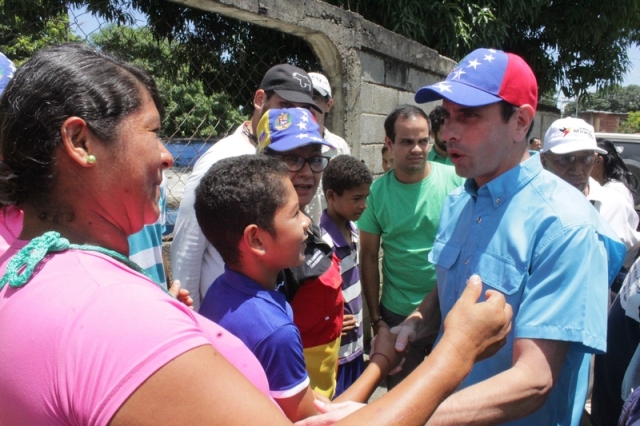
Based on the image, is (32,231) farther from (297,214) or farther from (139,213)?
(297,214)

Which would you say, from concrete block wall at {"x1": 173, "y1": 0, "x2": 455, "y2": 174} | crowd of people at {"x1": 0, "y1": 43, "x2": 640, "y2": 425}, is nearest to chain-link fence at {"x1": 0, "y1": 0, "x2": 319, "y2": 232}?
concrete block wall at {"x1": 173, "y1": 0, "x2": 455, "y2": 174}

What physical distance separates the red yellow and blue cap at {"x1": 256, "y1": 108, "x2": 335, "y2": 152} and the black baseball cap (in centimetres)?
49

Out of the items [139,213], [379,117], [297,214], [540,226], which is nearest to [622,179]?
[379,117]

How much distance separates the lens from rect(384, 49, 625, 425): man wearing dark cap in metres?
1.48

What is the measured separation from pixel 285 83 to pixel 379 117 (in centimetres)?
178

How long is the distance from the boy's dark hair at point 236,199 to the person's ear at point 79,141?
2.37 feet

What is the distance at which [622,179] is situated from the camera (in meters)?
4.51

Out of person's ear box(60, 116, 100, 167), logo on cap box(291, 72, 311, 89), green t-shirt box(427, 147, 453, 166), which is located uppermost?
logo on cap box(291, 72, 311, 89)

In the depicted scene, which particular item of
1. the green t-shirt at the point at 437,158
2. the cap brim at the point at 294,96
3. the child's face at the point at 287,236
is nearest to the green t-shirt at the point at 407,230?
the green t-shirt at the point at 437,158

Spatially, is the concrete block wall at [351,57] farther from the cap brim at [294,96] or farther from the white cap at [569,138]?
the white cap at [569,138]

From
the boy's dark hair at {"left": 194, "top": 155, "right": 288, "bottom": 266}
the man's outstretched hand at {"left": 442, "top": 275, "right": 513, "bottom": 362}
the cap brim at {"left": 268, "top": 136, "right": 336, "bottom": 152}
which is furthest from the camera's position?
the cap brim at {"left": 268, "top": 136, "right": 336, "bottom": 152}

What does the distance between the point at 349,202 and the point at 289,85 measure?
72cm

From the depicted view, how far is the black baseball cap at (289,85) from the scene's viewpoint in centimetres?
289

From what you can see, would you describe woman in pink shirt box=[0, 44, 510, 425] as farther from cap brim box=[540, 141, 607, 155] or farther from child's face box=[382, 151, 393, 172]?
child's face box=[382, 151, 393, 172]
